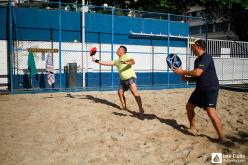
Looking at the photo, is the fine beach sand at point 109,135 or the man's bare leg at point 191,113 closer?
the fine beach sand at point 109,135

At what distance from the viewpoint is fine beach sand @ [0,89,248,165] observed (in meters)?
4.88

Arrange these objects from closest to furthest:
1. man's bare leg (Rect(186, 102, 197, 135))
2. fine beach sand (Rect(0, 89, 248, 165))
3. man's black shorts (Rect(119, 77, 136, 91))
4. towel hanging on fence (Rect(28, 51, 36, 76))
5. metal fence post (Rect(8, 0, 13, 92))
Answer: fine beach sand (Rect(0, 89, 248, 165)), man's bare leg (Rect(186, 102, 197, 135)), man's black shorts (Rect(119, 77, 136, 91)), metal fence post (Rect(8, 0, 13, 92)), towel hanging on fence (Rect(28, 51, 36, 76))

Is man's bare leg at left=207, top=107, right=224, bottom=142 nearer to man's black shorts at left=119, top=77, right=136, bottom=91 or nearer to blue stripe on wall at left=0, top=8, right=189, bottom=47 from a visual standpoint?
man's black shorts at left=119, top=77, right=136, bottom=91

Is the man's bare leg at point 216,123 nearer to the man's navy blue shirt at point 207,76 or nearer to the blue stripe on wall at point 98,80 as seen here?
the man's navy blue shirt at point 207,76

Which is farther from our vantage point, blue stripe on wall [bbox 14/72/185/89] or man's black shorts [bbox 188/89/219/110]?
blue stripe on wall [bbox 14/72/185/89]

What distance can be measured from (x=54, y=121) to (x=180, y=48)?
572 inches

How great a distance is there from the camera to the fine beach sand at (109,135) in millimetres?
4876

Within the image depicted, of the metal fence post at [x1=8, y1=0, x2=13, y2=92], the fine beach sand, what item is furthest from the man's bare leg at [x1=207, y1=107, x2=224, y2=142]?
the metal fence post at [x1=8, y1=0, x2=13, y2=92]

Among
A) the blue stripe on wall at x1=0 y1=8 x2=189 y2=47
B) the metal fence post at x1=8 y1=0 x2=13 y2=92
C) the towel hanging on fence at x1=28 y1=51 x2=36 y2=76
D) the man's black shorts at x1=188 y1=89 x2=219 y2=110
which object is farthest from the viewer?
the blue stripe on wall at x1=0 y1=8 x2=189 y2=47

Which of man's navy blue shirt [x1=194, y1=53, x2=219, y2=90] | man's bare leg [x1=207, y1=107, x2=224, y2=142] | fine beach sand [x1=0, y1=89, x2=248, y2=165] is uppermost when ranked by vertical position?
man's navy blue shirt [x1=194, y1=53, x2=219, y2=90]

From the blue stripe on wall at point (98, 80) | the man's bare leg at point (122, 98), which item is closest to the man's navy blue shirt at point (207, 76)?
the man's bare leg at point (122, 98)

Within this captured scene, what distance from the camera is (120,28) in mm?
17906

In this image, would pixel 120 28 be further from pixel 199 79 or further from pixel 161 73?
pixel 199 79

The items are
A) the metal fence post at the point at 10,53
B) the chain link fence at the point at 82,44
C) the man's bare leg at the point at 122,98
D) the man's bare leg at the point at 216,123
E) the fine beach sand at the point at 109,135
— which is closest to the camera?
the fine beach sand at the point at 109,135
